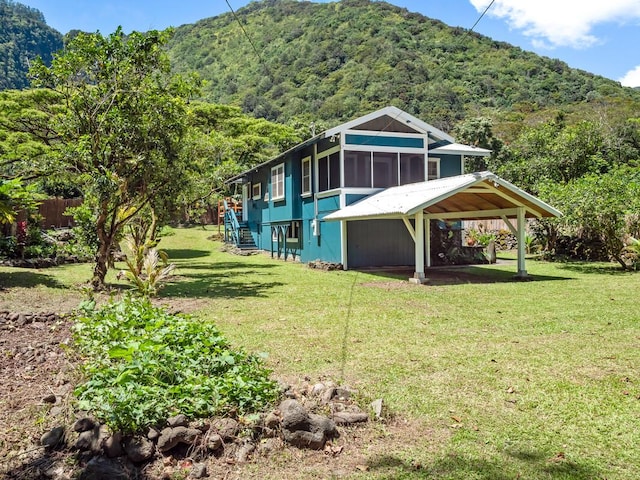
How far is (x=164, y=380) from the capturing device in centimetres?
400

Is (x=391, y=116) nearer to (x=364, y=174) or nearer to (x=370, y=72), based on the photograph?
A: (x=364, y=174)

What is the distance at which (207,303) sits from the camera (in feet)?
31.8

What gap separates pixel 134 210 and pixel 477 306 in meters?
9.10

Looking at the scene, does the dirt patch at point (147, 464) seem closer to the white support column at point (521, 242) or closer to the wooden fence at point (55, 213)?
the white support column at point (521, 242)

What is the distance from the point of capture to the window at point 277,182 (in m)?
21.6

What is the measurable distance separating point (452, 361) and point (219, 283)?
8.88m

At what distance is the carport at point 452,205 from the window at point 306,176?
2944 millimetres

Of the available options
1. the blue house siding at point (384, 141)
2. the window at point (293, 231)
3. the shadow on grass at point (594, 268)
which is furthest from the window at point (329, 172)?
the shadow on grass at point (594, 268)

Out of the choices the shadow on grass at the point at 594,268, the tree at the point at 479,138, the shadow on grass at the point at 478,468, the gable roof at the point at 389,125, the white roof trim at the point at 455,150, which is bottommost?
the shadow on grass at the point at 478,468

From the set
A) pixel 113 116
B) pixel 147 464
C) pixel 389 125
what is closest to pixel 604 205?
pixel 389 125

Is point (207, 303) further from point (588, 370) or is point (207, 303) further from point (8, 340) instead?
point (588, 370)

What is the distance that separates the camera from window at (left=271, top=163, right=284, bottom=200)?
70.9ft

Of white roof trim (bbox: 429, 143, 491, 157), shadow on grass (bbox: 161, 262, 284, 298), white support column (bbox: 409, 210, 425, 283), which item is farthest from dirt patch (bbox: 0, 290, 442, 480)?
white roof trim (bbox: 429, 143, 491, 157)

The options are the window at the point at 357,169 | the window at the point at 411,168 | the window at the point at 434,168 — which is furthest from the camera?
the window at the point at 434,168
